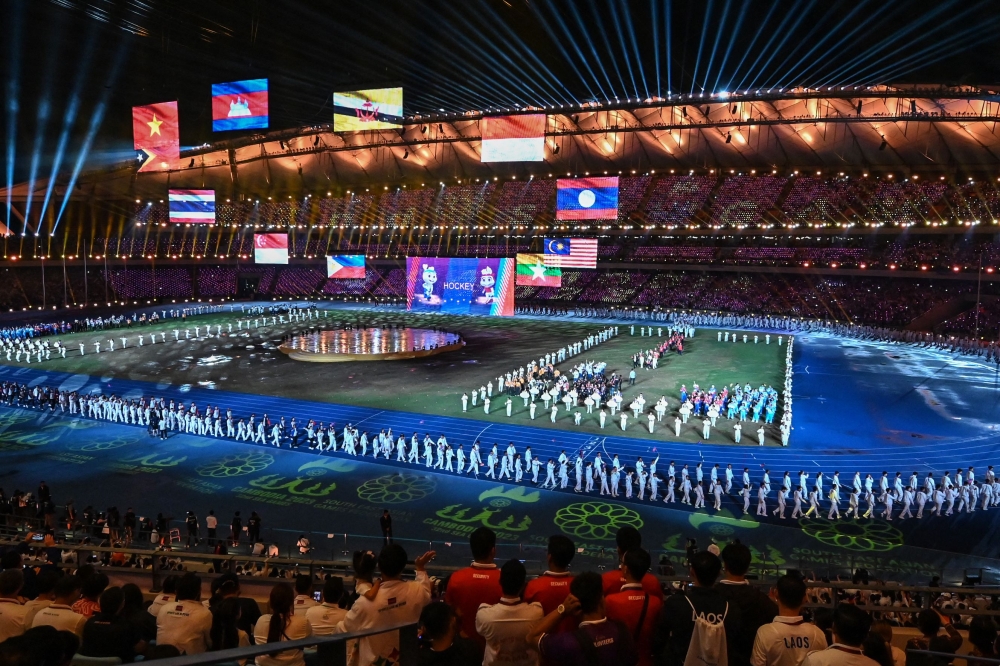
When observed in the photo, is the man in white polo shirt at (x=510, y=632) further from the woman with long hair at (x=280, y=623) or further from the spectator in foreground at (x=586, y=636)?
the woman with long hair at (x=280, y=623)

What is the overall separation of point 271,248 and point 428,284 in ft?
36.7

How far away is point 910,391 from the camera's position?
26016 mm

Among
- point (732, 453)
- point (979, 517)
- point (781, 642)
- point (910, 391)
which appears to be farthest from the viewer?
point (910, 391)

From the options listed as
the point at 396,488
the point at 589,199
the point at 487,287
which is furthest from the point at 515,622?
the point at 487,287

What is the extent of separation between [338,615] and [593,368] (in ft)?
79.4

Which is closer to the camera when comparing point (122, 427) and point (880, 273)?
point (122, 427)

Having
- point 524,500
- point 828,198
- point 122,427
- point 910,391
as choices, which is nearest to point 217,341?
point 122,427

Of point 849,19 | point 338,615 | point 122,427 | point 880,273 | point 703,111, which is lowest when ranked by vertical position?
point 122,427

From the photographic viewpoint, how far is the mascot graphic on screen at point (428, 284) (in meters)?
46.5

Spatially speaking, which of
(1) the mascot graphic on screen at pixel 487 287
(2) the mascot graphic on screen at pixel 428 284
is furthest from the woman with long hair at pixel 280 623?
(2) the mascot graphic on screen at pixel 428 284

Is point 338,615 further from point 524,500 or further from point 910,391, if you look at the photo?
point 910,391

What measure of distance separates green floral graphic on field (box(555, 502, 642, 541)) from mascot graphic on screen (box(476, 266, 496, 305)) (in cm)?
2970

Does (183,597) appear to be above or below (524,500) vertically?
above

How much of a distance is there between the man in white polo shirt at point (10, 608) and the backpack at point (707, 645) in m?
3.82
